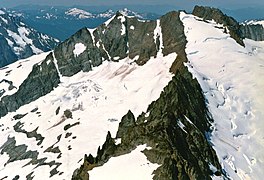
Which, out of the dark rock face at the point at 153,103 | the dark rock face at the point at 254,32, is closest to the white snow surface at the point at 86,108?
the dark rock face at the point at 153,103

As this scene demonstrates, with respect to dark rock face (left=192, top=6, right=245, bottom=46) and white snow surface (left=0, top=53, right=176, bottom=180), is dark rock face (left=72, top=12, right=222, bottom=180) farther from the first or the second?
dark rock face (left=192, top=6, right=245, bottom=46)

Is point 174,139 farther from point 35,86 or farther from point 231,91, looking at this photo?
point 35,86

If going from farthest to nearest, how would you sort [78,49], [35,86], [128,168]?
[35,86]
[78,49]
[128,168]

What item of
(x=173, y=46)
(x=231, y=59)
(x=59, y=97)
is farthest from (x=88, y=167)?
(x=59, y=97)

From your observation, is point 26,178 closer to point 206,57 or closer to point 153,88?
point 153,88

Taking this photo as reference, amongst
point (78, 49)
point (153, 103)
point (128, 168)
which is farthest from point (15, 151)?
point (128, 168)

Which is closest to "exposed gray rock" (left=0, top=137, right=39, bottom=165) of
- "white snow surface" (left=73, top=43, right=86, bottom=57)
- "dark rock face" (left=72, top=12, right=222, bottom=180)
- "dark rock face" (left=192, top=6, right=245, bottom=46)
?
"dark rock face" (left=72, top=12, right=222, bottom=180)

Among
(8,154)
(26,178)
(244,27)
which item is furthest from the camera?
(244,27)
